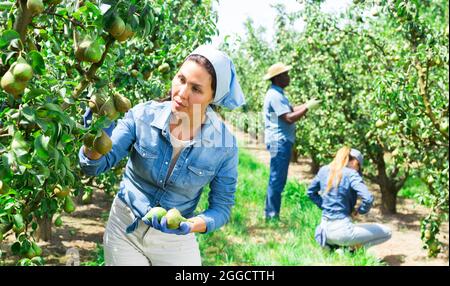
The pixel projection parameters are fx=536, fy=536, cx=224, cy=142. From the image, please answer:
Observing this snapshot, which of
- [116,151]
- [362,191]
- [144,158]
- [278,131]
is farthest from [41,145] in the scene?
[278,131]

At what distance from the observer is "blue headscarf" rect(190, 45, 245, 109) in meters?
2.04

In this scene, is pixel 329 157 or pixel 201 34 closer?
pixel 201 34

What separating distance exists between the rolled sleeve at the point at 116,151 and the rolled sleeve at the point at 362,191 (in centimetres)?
261

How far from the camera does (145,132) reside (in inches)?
84.0

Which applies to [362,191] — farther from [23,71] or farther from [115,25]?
[23,71]

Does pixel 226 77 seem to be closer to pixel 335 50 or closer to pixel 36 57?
pixel 36 57

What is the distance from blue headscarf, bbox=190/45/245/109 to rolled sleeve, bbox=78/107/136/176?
1.17 ft

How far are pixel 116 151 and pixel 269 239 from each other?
3126 millimetres

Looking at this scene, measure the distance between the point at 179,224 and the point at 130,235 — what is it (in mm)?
275

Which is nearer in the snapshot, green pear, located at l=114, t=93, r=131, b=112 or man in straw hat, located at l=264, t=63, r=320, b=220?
green pear, located at l=114, t=93, r=131, b=112

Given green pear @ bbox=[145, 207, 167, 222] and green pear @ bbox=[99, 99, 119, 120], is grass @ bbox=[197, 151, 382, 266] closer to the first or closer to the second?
green pear @ bbox=[145, 207, 167, 222]

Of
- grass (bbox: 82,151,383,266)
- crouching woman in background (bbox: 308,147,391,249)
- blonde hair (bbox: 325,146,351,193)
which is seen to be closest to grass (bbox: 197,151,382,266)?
grass (bbox: 82,151,383,266)

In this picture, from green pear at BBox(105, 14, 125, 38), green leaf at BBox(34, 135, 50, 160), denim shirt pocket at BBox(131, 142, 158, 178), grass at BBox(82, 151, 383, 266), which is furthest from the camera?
grass at BBox(82, 151, 383, 266)
